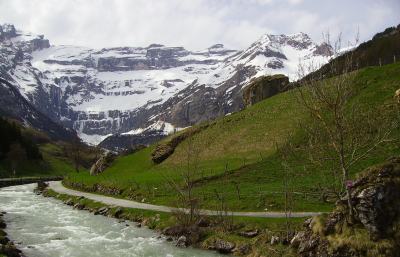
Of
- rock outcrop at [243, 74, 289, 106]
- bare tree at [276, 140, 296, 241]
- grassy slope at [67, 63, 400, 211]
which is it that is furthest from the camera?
rock outcrop at [243, 74, 289, 106]

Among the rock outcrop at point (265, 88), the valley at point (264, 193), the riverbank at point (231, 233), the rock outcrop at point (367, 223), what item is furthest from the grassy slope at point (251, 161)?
the rock outcrop at point (265, 88)

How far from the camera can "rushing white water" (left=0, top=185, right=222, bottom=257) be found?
4472 centimetres

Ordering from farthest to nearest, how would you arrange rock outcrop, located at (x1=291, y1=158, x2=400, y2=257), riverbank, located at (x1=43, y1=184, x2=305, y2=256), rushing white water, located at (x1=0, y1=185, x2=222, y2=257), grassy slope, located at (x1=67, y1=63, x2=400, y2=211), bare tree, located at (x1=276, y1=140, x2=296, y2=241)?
grassy slope, located at (x1=67, y1=63, x2=400, y2=211), rushing white water, located at (x1=0, y1=185, x2=222, y2=257), riverbank, located at (x1=43, y1=184, x2=305, y2=256), bare tree, located at (x1=276, y1=140, x2=296, y2=241), rock outcrop, located at (x1=291, y1=158, x2=400, y2=257)

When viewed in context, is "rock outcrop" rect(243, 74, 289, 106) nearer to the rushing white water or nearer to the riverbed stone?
the rushing white water

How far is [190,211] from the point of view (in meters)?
52.3

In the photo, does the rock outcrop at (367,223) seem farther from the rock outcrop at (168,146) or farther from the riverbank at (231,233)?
the rock outcrop at (168,146)

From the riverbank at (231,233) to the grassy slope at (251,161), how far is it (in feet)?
22.2

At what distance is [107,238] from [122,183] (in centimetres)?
4219

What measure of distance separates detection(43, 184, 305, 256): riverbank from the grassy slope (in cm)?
678

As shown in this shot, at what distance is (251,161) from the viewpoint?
86.4 m

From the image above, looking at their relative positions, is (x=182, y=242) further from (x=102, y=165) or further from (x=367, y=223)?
(x=102, y=165)

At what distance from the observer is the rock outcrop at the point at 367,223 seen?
31250mm

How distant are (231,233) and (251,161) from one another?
39886 mm

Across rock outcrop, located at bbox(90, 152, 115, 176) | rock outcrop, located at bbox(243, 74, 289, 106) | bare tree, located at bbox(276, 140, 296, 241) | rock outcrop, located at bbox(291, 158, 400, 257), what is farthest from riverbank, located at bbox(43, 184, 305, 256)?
rock outcrop, located at bbox(243, 74, 289, 106)
